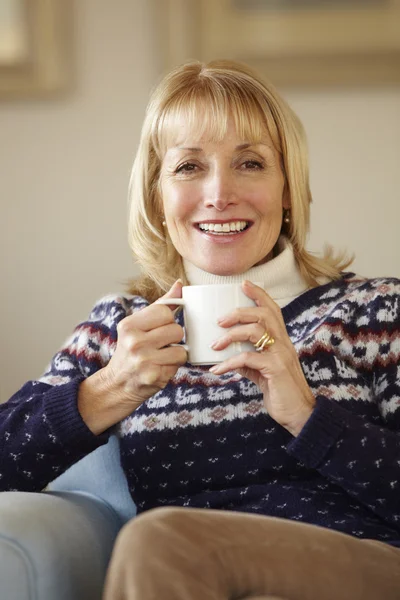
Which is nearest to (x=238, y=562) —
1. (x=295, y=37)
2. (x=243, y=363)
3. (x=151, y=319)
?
(x=243, y=363)

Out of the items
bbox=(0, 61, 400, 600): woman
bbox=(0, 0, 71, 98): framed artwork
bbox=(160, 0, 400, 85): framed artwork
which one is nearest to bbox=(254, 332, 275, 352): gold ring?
bbox=(0, 61, 400, 600): woman

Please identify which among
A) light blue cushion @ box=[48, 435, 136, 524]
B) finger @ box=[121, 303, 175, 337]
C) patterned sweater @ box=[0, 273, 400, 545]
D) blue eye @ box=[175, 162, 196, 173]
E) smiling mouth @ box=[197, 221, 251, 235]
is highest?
blue eye @ box=[175, 162, 196, 173]

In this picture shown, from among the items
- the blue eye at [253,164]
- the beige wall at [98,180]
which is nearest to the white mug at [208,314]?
the blue eye at [253,164]

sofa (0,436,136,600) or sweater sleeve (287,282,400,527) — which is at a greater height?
sweater sleeve (287,282,400,527)

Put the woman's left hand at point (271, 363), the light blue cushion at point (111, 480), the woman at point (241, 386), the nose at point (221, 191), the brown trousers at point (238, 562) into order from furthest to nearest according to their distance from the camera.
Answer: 1. the light blue cushion at point (111, 480)
2. the nose at point (221, 191)
3. the woman's left hand at point (271, 363)
4. the woman at point (241, 386)
5. the brown trousers at point (238, 562)

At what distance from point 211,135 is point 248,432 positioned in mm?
503

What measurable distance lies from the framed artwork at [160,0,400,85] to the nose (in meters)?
0.70

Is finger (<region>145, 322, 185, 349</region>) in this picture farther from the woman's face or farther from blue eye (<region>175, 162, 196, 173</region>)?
blue eye (<region>175, 162, 196, 173</region>)

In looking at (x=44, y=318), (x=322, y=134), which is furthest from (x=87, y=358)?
(x=322, y=134)

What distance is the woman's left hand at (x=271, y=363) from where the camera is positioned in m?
1.22

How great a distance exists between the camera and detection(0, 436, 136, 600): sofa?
122cm

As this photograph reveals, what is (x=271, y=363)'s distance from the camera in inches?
50.9

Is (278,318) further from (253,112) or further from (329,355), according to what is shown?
(253,112)

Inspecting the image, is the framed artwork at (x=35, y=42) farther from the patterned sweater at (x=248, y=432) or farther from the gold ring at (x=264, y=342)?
the gold ring at (x=264, y=342)
